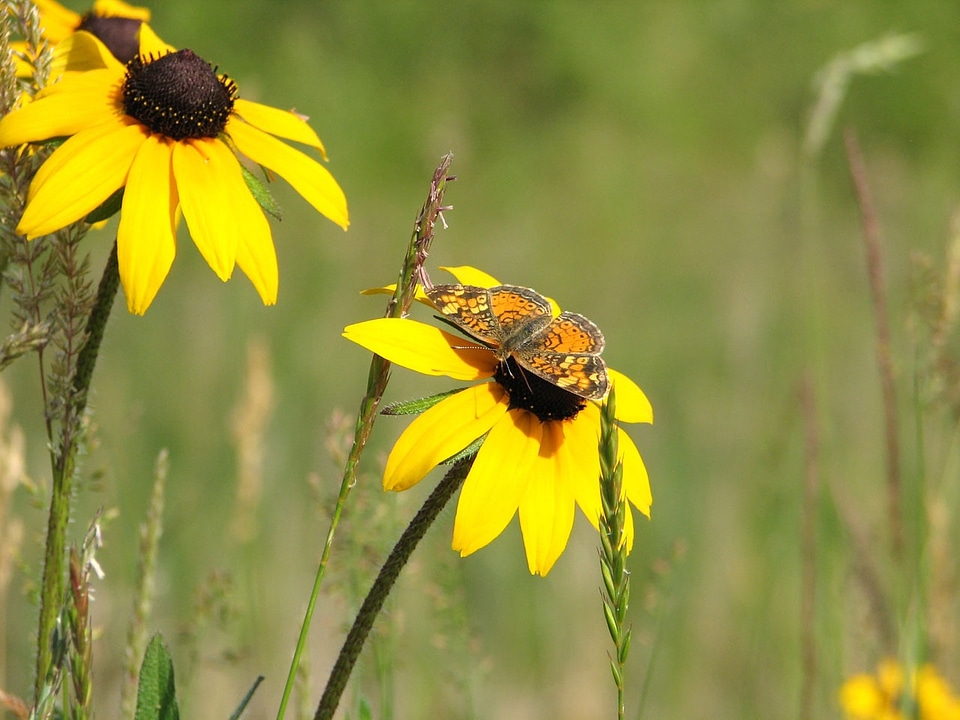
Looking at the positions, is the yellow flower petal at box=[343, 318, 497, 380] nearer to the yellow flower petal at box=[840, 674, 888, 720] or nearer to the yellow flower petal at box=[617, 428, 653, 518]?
the yellow flower petal at box=[617, 428, 653, 518]

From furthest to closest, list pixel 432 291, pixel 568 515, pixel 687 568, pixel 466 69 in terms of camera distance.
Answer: pixel 466 69 < pixel 687 568 < pixel 432 291 < pixel 568 515

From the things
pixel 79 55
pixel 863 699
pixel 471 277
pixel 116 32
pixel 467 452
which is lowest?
pixel 863 699

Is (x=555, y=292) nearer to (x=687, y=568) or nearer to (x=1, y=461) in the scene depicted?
(x=687, y=568)

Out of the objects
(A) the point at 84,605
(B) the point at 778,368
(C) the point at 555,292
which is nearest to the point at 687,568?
(B) the point at 778,368

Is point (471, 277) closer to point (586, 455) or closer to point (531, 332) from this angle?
point (531, 332)

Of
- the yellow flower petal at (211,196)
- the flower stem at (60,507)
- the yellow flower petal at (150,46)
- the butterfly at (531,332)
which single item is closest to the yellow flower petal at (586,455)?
the butterfly at (531,332)

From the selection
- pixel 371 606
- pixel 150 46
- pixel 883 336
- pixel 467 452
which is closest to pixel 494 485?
pixel 467 452

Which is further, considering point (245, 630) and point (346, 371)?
point (346, 371)
